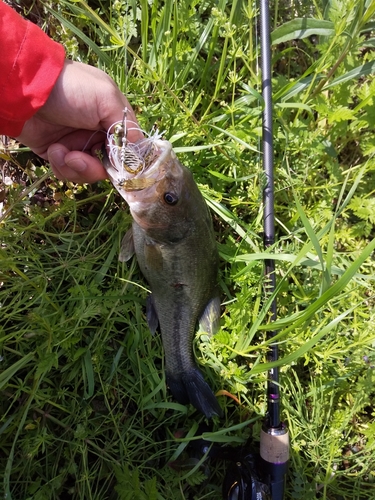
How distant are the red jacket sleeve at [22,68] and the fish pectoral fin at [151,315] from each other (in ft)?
4.41

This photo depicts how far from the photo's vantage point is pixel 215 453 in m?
2.73

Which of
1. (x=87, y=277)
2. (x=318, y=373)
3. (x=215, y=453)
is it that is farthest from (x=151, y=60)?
(x=215, y=453)

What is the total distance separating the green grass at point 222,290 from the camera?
8.50ft

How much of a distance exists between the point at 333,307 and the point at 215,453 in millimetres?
1320

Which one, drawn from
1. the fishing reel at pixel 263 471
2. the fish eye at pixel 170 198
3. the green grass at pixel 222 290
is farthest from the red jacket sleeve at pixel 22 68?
the fishing reel at pixel 263 471

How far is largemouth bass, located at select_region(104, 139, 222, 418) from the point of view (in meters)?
2.12

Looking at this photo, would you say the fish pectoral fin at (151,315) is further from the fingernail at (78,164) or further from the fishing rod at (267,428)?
the fingernail at (78,164)

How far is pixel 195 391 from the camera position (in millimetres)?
2621

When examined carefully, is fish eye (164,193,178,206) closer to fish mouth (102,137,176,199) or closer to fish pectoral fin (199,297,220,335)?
fish mouth (102,137,176,199)

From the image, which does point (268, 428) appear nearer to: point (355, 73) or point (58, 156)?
point (58, 156)

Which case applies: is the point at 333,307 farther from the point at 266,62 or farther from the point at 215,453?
the point at 266,62

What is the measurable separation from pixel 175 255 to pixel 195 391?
0.94m

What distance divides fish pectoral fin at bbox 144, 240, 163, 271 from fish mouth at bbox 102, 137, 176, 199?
1.41 ft

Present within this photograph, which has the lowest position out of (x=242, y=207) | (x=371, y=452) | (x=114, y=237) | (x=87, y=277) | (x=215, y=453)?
(x=215, y=453)
